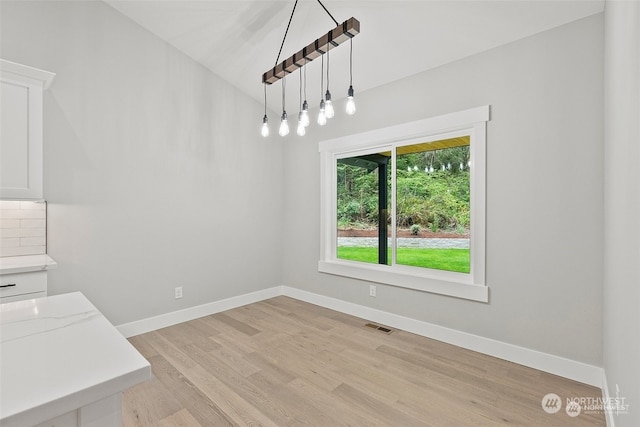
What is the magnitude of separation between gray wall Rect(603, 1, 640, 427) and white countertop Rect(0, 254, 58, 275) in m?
3.24

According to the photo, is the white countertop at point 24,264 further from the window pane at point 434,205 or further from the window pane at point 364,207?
the window pane at point 434,205

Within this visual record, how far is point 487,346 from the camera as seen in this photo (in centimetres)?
270

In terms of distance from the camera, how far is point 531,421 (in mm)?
1887

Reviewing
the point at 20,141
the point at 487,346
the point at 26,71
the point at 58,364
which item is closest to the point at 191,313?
the point at 20,141

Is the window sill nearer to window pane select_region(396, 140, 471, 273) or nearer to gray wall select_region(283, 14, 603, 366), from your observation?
gray wall select_region(283, 14, 603, 366)

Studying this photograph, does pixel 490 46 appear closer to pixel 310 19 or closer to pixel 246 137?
pixel 310 19

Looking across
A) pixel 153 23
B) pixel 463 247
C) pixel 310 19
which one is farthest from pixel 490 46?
pixel 153 23

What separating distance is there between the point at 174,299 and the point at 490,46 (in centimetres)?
383

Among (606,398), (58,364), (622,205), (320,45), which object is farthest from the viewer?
(320,45)

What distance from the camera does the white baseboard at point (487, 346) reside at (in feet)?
7.50

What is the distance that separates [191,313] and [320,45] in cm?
300

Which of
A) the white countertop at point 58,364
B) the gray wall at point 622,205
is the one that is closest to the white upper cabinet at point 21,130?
the white countertop at point 58,364

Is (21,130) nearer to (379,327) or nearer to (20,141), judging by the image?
(20,141)
